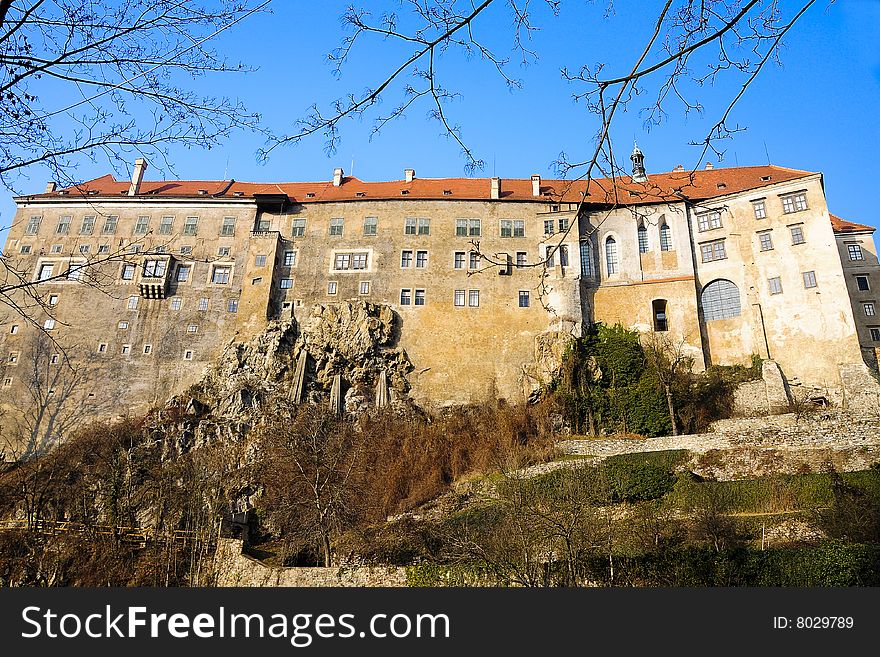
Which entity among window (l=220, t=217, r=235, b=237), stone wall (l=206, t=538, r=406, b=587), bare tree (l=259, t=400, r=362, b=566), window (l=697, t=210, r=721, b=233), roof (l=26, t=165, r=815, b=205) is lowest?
stone wall (l=206, t=538, r=406, b=587)

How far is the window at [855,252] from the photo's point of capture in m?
45.1

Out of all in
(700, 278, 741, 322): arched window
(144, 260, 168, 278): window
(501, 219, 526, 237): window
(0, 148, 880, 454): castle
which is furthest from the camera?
(501, 219, 526, 237): window

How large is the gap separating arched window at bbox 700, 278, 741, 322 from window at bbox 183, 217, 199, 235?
118 ft

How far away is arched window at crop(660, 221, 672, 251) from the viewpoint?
4386cm

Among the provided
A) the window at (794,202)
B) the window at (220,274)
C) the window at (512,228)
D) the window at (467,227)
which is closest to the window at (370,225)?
the window at (467,227)

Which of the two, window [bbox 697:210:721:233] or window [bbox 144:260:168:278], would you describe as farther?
window [bbox 144:260:168:278]

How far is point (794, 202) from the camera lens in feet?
134

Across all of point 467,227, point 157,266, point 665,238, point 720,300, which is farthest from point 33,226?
point 720,300

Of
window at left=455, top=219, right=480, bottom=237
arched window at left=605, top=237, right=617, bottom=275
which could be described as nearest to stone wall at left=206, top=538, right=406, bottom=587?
window at left=455, top=219, right=480, bottom=237

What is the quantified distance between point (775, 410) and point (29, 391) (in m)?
44.7

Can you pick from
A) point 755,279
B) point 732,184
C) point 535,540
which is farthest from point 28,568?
point 732,184

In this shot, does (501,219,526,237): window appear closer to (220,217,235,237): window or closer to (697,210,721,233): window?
(697,210,721,233): window

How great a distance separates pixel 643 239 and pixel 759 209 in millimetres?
7360

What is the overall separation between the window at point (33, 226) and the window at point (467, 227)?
31424mm
